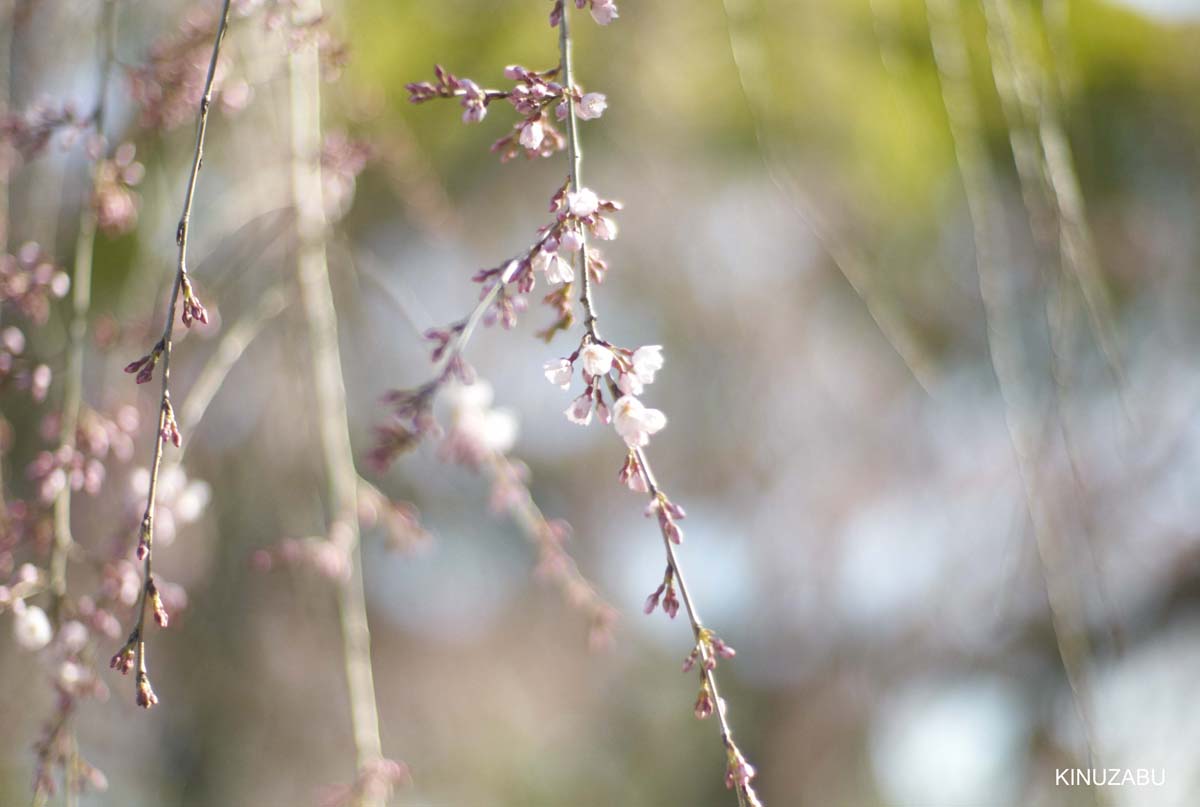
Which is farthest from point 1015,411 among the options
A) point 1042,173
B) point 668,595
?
point 668,595

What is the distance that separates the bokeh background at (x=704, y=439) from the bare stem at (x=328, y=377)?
15cm

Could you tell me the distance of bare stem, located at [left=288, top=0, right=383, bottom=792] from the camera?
788 millimetres

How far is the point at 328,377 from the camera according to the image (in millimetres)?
879

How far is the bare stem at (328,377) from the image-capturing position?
2.59ft

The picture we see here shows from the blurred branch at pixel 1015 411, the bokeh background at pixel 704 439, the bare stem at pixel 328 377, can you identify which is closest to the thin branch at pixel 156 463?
the bare stem at pixel 328 377

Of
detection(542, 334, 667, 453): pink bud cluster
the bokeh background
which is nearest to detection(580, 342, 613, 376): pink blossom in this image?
detection(542, 334, 667, 453): pink bud cluster

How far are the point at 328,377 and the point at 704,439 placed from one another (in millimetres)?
1732

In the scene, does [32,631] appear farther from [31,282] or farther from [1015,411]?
[1015,411]

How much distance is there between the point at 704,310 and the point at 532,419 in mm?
473

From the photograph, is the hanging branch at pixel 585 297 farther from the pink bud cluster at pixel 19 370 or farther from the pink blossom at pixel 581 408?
the pink bud cluster at pixel 19 370

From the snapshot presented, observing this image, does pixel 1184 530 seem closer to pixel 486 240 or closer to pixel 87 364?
pixel 486 240

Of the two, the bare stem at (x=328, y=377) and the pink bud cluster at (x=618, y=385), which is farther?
the bare stem at (x=328, y=377)

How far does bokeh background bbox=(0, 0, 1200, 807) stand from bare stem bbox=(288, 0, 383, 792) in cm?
15

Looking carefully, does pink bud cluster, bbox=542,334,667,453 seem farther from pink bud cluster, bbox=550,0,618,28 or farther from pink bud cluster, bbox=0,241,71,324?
pink bud cluster, bbox=0,241,71,324
